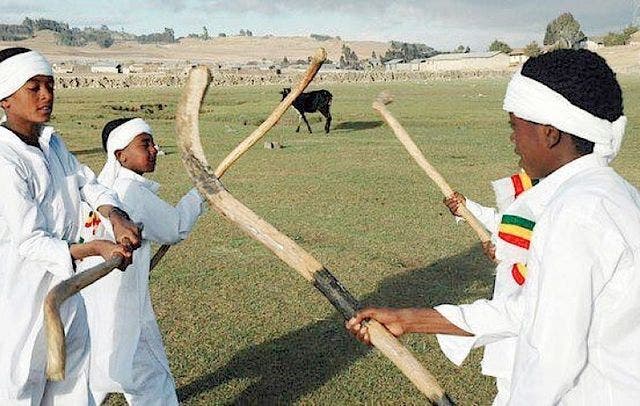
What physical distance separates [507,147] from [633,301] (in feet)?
52.9

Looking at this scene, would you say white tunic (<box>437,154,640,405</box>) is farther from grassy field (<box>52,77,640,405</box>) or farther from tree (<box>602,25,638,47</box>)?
tree (<box>602,25,638,47</box>)

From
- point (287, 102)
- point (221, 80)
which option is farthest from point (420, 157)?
point (221, 80)

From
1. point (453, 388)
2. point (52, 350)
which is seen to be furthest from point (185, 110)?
point (453, 388)

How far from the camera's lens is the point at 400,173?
45.2ft

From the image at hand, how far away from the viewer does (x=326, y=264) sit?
7863mm

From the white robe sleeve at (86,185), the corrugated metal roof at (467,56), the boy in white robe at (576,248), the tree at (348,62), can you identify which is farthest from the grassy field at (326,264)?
the tree at (348,62)

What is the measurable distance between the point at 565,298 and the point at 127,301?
2739 millimetres

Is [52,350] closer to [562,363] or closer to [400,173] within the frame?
[562,363]

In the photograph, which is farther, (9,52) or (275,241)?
(9,52)

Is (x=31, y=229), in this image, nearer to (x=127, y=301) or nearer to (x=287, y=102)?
(x=127, y=301)

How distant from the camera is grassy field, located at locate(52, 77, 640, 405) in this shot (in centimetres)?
508

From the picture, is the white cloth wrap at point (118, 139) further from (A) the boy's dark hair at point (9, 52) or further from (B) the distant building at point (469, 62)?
(B) the distant building at point (469, 62)

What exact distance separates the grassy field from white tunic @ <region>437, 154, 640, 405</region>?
2972mm

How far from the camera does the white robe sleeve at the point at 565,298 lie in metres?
1.76
